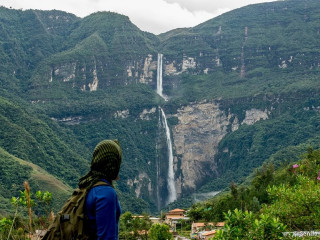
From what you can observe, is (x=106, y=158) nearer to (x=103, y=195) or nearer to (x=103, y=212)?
(x=103, y=195)

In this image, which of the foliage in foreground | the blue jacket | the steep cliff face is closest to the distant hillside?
the steep cliff face

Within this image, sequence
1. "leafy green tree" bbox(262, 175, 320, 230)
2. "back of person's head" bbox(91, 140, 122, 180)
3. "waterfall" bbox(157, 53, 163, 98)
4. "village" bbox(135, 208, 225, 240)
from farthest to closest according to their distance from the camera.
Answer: "waterfall" bbox(157, 53, 163, 98)
"village" bbox(135, 208, 225, 240)
"leafy green tree" bbox(262, 175, 320, 230)
"back of person's head" bbox(91, 140, 122, 180)

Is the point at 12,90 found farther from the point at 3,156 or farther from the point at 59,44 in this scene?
the point at 3,156

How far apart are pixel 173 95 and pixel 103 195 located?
5231 inches

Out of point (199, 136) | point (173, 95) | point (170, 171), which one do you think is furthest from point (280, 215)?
point (173, 95)

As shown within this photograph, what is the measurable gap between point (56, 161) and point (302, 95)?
54.7m

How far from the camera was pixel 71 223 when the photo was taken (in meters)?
4.40

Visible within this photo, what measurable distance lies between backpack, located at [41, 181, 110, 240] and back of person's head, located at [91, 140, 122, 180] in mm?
201

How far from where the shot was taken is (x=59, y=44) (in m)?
158

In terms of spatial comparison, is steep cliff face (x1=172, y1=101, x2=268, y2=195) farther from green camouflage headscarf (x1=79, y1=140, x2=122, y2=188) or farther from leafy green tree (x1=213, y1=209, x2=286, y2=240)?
green camouflage headscarf (x1=79, y1=140, x2=122, y2=188)

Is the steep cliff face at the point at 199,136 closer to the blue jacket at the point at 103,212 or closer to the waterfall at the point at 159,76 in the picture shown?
the waterfall at the point at 159,76

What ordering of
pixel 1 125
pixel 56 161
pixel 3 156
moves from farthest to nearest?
pixel 56 161, pixel 1 125, pixel 3 156

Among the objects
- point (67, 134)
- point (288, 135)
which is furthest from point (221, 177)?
point (67, 134)

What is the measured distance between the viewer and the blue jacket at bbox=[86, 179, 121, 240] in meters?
4.30
